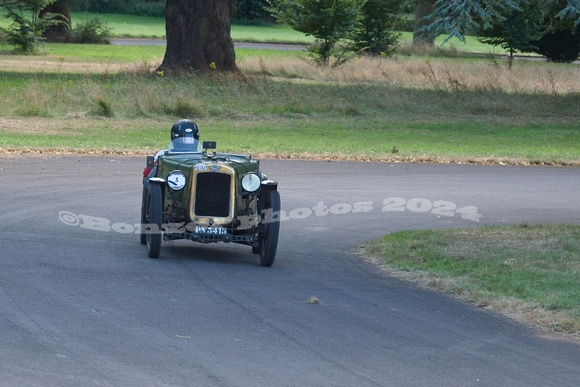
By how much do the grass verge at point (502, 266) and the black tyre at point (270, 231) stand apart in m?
1.38

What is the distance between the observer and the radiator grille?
1071cm

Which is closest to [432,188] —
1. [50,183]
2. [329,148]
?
[329,148]

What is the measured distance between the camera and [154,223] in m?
10.5

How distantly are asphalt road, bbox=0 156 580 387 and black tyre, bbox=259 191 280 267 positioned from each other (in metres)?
0.17

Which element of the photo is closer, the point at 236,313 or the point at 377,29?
the point at 236,313

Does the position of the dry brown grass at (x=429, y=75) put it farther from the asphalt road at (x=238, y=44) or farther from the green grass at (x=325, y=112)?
the asphalt road at (x=238, y=44)

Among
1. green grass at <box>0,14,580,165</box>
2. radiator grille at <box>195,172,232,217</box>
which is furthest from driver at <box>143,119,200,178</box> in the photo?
green grass at <box>0,14,580,165</box>

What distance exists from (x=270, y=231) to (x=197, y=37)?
27069mm

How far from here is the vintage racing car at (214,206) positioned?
10.6 meters

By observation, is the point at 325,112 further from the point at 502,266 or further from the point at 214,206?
the point at 214,206

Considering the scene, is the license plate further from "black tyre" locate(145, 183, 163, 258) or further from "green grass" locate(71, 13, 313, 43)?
"green grass" locate(71, 13, 313, 43)

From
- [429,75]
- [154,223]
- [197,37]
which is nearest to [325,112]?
[429,75]

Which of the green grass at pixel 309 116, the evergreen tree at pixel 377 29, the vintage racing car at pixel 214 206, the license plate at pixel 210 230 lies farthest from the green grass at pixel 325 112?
the evergreen tree at pixel 377 29

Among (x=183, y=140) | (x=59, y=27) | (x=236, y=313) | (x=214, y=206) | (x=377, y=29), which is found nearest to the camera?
(x=236, y=313)
